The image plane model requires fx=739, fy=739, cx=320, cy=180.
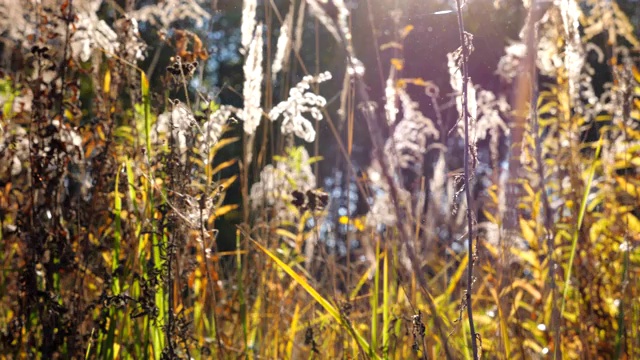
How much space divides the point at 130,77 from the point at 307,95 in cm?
55

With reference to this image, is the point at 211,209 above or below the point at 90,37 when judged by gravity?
below

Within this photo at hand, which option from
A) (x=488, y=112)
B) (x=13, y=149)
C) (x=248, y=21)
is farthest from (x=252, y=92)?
(x=488, y=112)

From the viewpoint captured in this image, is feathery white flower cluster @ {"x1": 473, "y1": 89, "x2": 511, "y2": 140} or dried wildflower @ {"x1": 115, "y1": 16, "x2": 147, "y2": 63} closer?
dried wildflower @ {"x1": 115, "y1": 16, "x2": 147, "y2": 63}

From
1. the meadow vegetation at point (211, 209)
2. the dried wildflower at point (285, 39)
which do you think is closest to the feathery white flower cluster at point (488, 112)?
the meadow vegetation at point (211, 209)

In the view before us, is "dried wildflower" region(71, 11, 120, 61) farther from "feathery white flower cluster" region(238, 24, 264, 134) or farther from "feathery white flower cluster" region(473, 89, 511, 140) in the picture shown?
"feathery white flower cluster" region(473, 89, 511, 140)

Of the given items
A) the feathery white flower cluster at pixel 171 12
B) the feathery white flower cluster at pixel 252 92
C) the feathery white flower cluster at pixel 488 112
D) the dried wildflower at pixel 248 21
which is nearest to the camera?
the feathery white flower cluster at pixel 252 92

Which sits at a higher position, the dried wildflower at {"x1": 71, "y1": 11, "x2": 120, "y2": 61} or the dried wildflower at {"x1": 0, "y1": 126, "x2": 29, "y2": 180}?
the dried wildflower at {"x1": 71, "y1": 11, "x2": 120, "y2": 61}

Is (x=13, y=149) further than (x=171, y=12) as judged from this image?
No

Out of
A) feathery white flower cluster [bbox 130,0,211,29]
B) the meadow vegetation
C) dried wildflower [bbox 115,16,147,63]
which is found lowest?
the meadow vegetation

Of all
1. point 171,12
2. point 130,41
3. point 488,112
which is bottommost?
point 488,112

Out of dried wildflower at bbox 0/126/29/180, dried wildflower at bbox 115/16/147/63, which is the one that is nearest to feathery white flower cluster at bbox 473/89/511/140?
dried wildflower at bbox 115/16/147/63

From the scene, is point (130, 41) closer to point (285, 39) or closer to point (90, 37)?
point (90, 37)

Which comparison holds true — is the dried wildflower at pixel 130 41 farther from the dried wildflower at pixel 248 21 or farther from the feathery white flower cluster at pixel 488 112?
the feathery white flower cluster at pixel 488 112

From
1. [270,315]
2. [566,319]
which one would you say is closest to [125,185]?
[270,315]
